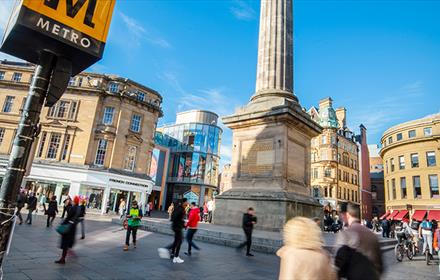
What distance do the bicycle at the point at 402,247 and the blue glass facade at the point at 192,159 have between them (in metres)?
39.1

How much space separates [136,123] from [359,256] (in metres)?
33.3

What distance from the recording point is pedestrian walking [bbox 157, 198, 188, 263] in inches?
261

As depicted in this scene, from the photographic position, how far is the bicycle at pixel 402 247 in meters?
10.3

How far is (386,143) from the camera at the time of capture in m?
45.9

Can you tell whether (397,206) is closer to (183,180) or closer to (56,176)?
(183,180)

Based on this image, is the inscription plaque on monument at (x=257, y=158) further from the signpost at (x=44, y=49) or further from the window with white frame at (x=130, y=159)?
the window with white frame at (x=130, y=159)

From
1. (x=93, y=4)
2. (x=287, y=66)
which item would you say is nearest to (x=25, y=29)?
(x=93, y=4)

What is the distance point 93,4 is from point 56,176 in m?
30.4

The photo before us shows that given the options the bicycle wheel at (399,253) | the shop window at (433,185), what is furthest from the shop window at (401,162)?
the bicycle wheel at (399,253)

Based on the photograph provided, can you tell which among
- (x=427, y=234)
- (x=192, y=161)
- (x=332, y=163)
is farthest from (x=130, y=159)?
(x=332, y=163)

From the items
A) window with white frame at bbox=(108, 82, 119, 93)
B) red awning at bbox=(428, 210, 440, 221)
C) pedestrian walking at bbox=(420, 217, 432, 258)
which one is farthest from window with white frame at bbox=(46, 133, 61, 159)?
red awning at bbox=(428, 210, 440, 221)

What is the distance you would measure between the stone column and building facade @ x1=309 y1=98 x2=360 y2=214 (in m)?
36.0

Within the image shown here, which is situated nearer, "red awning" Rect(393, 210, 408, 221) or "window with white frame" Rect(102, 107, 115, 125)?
"window with white frame" Rect(102, 107, 115, 125)

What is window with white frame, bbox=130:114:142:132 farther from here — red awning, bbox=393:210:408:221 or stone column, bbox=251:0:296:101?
red awning, bbox=393:210:408:221
